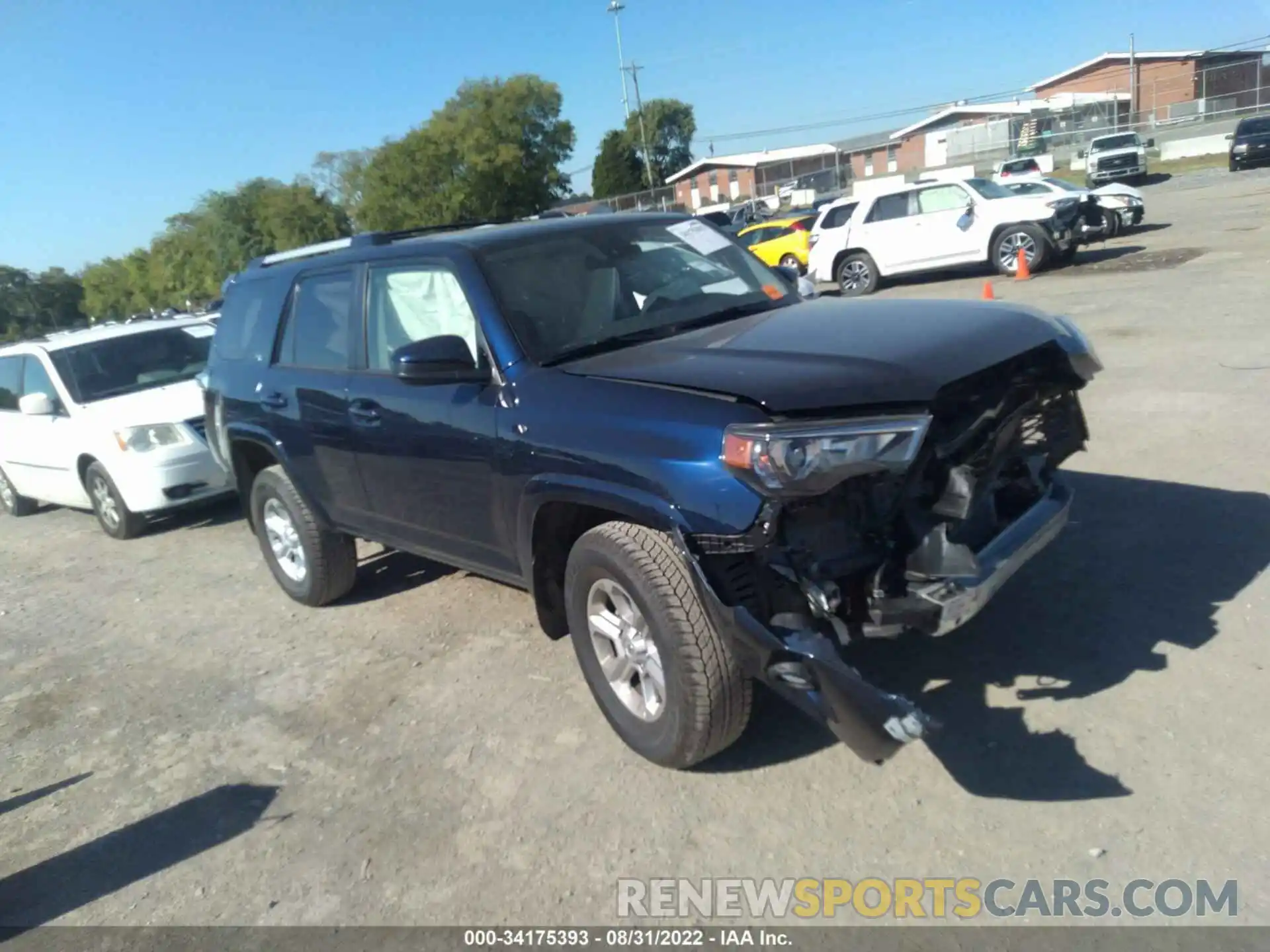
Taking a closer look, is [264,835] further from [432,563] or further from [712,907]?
[432,563]

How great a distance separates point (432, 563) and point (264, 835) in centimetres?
294

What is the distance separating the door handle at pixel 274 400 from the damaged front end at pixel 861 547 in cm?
310

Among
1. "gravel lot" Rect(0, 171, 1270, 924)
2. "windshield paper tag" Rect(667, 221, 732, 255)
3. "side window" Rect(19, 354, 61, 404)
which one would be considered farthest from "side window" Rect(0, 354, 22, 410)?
"windshield paper tag" Rect(667, 221, 732, 255)

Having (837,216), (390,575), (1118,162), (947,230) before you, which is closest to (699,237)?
(390,575)

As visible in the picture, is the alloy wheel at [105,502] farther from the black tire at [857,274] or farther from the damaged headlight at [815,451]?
the black tire at [857,274]

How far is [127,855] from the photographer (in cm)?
383

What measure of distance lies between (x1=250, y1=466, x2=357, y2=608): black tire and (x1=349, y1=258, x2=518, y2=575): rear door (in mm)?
757

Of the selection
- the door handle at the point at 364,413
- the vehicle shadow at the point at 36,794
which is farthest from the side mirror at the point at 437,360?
the vehicle shadow at the point at 36,794

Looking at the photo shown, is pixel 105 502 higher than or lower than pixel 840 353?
lower

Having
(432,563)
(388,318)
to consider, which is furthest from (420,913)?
(432,563)

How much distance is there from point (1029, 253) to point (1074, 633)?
537 inches

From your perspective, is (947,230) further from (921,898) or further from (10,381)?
(921,898)

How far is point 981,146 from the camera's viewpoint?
57.7 metres

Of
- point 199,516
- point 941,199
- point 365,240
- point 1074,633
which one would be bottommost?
point 199,516
